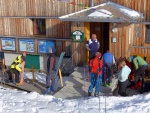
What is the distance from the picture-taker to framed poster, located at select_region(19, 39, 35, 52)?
18719 mm

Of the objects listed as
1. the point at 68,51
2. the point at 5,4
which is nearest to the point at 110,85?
the point at 68,51

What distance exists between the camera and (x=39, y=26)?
18641mm

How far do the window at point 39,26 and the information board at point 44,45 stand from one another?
24.5 inches

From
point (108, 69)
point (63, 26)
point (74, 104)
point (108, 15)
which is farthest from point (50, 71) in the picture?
point (63, 26)

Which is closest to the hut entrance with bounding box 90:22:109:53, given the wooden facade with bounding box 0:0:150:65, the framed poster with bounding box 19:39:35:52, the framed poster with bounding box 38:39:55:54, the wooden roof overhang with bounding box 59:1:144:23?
the wooden facade with bounding box 0:0:150:65

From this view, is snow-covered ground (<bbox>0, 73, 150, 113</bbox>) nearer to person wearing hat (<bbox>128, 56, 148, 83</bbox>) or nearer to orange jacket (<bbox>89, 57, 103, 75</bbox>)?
orange jacket (<bbox>89, 57, 103, 75</bbox>)

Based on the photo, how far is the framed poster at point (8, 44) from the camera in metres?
19.3

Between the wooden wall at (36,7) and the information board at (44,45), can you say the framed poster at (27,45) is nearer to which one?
the information board at (44,45)

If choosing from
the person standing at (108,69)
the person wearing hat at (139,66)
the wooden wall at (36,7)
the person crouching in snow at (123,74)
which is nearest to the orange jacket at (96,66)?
the person crouching in snow at (123,74)

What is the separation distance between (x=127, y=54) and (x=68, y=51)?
13.9 ft

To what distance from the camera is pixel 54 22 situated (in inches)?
700

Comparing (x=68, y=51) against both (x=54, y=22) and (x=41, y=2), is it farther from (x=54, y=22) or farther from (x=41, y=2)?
(x=41, y=2)

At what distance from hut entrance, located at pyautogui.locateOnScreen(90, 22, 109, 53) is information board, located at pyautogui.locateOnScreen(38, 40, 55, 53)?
3.03m

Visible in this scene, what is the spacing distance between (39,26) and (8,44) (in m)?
2.56
